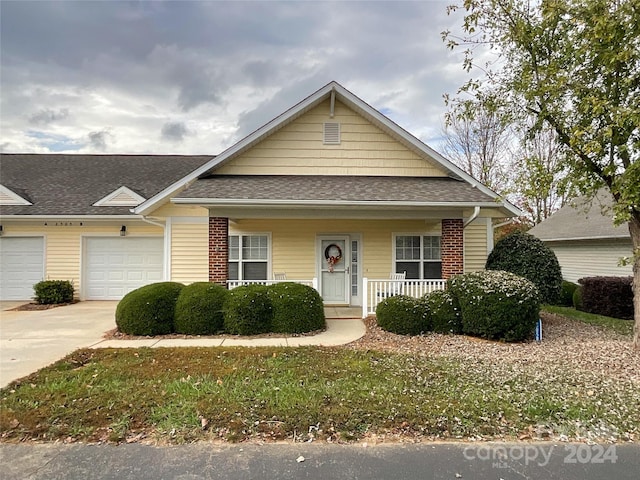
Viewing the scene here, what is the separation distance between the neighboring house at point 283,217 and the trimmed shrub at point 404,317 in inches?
52.8

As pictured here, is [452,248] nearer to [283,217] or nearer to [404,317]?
[404,317]

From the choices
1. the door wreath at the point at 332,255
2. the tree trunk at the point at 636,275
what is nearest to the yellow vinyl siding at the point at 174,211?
the door wreath at the point at 332,255

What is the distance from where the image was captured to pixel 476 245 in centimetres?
1157

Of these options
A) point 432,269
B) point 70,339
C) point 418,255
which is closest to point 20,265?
point 70,339

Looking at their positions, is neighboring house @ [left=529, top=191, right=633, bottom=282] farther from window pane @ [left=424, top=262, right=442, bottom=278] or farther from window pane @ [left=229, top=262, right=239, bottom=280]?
window pane @ [left=229, top=262, right=239, bottom=280]

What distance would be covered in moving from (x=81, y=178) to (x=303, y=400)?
14.3 meters

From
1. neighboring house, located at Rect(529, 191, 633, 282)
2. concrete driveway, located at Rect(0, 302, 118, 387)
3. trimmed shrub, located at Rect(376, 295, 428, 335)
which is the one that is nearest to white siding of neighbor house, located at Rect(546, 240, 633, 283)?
neighboring house, located at Rect(529, 191, 633, 282)

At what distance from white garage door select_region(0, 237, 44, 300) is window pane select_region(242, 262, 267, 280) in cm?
728

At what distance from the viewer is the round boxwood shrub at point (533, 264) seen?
31.0 feet

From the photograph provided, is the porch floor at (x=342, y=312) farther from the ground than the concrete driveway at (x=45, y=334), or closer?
farther from the ground

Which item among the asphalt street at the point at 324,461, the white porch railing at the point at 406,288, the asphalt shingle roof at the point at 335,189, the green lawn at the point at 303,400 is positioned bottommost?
the asphalt street at the point at 324,461

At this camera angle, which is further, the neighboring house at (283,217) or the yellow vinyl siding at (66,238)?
→ the yellow vinyl siding at (66,238)

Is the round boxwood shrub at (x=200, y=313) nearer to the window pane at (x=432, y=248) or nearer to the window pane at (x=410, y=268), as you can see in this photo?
the window pane at (x=410, y=268)

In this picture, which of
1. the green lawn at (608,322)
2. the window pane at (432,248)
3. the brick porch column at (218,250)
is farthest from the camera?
the window pane at (432,248)
